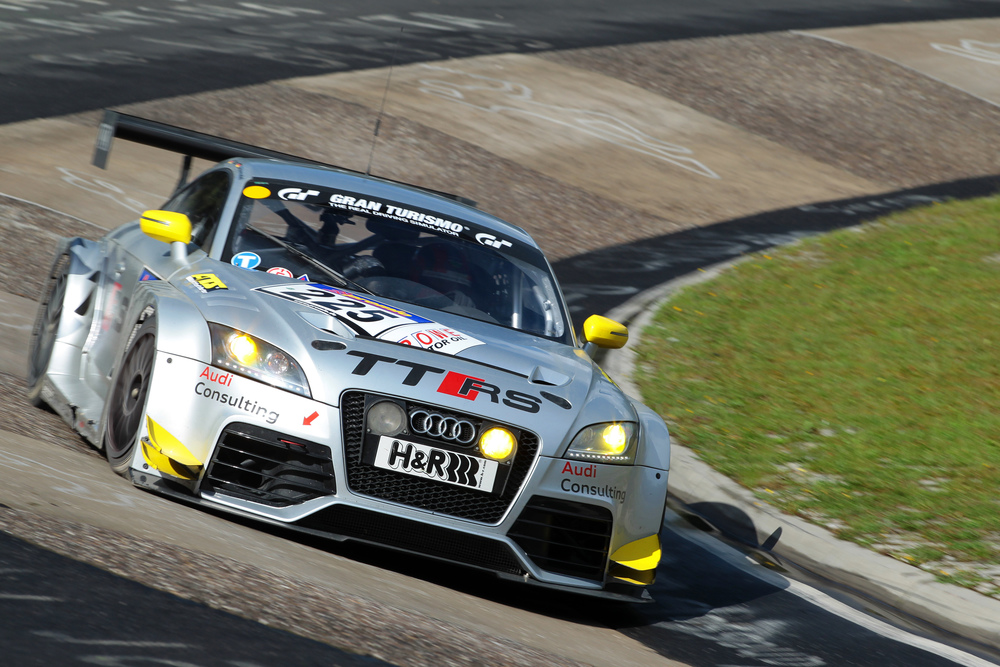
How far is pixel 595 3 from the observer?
2303 centimetres

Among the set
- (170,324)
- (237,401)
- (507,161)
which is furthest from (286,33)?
(237,401)

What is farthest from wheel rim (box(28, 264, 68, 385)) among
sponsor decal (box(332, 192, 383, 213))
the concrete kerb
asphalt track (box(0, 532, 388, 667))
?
the concrete kerb

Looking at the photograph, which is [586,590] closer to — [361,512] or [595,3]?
[361,512]

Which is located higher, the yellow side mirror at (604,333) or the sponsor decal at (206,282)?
the sponsor decal at (206,282)

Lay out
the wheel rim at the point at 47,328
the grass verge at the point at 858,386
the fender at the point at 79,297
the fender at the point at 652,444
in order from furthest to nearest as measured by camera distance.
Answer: the grass verge at the point at 858,386, the wheel rim at the point at 47,328, the fender at the point at 79,297, the fender at the point at 652,444

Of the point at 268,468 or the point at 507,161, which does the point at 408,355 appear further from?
the point at 507,161

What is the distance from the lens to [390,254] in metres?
5.84

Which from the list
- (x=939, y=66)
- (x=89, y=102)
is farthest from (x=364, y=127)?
(x=939, y=66)

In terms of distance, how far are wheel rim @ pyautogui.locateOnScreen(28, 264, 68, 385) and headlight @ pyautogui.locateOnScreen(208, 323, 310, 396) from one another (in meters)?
1.82

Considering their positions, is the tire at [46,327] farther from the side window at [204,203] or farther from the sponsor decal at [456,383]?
the sponsor decal at [456,383]

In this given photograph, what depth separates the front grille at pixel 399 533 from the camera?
4.50 meters

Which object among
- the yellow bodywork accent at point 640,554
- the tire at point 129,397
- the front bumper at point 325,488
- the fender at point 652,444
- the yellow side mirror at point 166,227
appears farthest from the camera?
the yellow side mirror at point 166,227

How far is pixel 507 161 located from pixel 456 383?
9.85 meters

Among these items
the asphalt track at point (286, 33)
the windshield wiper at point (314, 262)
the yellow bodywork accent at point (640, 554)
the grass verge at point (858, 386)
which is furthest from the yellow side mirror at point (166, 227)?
the asphalt track at point (286, 33)
